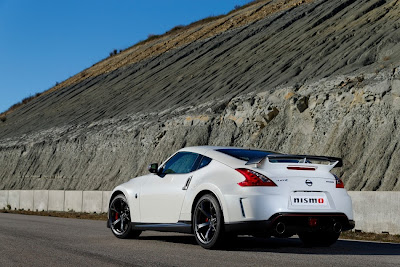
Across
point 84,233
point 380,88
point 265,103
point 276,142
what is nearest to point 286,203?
point 84,233

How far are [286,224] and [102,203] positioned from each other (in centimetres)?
1511

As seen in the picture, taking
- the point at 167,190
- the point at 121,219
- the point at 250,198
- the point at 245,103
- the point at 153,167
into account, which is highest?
the point at 245,103

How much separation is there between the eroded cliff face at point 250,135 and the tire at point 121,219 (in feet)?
34.5

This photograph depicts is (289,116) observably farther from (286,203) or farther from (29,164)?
(29,164)

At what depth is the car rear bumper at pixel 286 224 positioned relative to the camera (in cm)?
834

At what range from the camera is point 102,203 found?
74.7 feet

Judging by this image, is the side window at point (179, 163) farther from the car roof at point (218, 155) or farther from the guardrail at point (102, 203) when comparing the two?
the guardrail at point (102, 203)

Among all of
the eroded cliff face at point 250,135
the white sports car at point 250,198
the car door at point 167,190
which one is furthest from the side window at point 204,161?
the eroded cliff face at point 250,135

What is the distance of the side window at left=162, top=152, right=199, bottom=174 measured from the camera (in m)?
9.86

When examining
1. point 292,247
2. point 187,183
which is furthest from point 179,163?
point 292,247

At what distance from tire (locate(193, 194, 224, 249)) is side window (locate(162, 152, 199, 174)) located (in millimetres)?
828

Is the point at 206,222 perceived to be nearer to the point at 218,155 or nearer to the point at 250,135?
the point at 218,155

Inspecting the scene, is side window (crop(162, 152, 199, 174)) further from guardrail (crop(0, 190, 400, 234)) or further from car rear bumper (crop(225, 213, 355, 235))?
guardrail (crop(0, 190, 400, 234))

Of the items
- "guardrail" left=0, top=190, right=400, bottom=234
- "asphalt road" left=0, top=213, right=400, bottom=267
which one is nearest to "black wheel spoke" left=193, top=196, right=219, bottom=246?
"asphalt road" left=0, top=213, right=400, bottom=267
